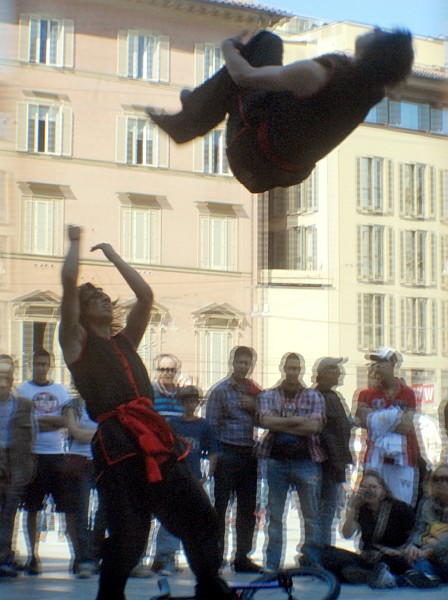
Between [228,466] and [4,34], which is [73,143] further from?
[228,466]

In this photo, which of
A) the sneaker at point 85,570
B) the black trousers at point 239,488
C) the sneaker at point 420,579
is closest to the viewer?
the sneaker at point 85,570

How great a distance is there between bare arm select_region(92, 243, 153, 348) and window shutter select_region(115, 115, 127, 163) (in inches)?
7.3

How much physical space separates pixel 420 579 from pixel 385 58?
2.05 meters

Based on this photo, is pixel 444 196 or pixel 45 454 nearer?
pixel 444 196

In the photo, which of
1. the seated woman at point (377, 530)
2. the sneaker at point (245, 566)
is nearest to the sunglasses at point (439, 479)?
the seated woman at point (377, 530)

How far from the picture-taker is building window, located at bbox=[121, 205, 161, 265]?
116 inches

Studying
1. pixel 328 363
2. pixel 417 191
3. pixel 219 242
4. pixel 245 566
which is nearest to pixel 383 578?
pixel 245 566

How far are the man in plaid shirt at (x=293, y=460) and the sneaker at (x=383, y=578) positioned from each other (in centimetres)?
20

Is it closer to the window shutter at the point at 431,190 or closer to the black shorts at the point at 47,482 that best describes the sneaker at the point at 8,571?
the black shorts at the point at 47,482

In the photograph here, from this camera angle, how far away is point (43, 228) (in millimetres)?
2934

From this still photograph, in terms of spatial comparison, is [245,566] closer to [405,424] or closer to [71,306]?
[405,424]

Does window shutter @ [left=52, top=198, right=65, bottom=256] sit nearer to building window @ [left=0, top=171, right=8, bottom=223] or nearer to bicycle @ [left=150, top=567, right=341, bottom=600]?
building window @ [left=0, top=171, right=8, bottom=223]

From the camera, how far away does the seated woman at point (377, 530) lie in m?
4.27

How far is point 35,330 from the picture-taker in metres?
3.01
